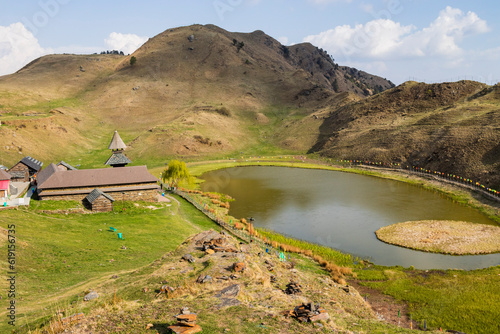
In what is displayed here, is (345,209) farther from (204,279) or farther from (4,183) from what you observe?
(4,183)

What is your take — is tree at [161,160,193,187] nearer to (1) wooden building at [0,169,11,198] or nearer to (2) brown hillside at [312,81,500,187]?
(1) wooden building at [0,169,11,198]

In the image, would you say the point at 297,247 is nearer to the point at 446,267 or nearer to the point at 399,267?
the point at 399,267

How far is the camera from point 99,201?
4825 cm

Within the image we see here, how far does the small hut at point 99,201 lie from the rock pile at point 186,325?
121 feet

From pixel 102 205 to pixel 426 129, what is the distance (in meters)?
94.6

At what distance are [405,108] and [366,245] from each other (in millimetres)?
101478

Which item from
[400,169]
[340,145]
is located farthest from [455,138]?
[340,145]

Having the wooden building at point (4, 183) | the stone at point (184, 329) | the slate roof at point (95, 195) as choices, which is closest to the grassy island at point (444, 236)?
the stone at point (184, 329)

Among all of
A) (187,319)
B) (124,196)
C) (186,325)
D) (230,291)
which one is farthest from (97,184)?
(186,325)

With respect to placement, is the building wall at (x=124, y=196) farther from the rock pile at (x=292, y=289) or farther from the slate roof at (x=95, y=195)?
the rock pile at (x=292, y=289)

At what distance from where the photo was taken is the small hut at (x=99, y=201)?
48000 mm

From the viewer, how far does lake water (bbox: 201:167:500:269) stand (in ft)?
130

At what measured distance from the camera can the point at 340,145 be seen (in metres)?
120

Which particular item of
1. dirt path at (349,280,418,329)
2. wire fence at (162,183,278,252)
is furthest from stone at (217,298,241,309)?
wire fence at (162,183,278,252)
